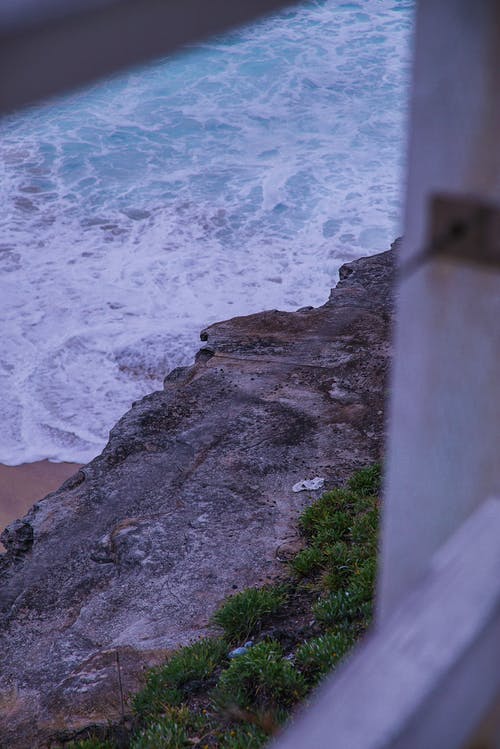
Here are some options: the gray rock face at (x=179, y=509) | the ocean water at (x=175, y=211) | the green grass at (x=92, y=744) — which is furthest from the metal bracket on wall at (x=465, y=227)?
the ocean water at (x=175, y=211)

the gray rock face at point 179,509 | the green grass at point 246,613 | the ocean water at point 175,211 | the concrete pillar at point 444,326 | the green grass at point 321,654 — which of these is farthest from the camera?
the ocean water at point 175,211

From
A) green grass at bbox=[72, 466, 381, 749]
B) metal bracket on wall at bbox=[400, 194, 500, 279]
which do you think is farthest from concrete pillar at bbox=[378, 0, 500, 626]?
green grass at bbox=[72, 466, 381, 749]

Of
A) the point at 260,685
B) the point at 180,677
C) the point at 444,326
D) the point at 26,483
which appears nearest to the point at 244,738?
the point at 260,685

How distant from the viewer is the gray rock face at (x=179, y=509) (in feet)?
17.2

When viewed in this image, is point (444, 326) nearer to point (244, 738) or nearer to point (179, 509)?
point (244, 738)

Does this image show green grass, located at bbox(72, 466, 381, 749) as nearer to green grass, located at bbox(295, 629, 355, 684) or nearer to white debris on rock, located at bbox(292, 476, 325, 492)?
green grass, located at bbox(295, 629, 355, 684)

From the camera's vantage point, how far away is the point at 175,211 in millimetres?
19125

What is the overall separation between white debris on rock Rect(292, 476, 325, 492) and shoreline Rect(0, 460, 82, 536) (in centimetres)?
435

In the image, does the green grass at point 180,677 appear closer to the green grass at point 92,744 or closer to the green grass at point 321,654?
the green grass at point 92,744

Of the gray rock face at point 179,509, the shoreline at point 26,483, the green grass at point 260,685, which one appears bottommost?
the shoreline at point 26,483

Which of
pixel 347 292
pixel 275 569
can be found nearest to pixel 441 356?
pixel 275 569

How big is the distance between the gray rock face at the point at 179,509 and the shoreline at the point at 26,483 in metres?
2.59

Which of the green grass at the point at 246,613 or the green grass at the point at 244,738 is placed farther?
the green grass at the point at 246,613

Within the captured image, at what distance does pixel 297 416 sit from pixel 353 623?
324 cm
